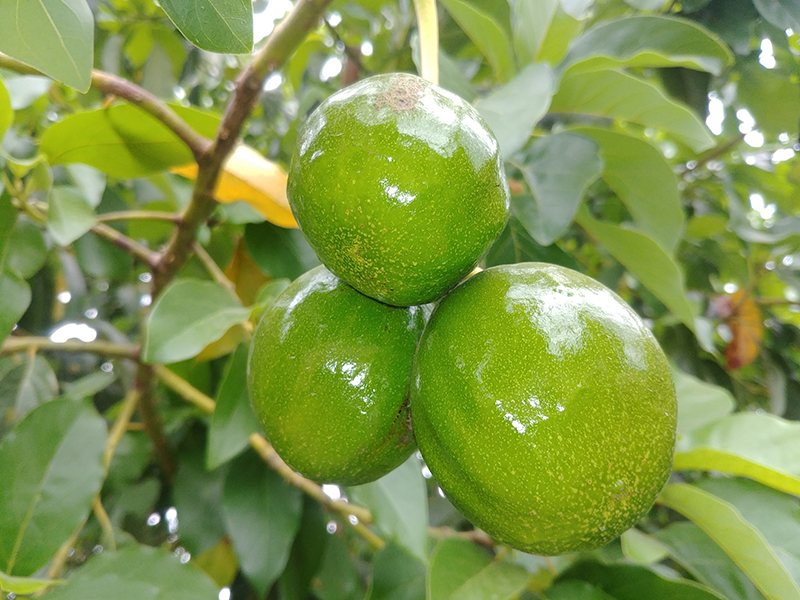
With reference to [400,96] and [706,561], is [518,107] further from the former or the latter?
[706,561]

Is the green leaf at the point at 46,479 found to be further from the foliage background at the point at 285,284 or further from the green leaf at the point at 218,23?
the green leaf at the point at 218,23

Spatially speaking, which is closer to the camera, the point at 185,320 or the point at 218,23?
the point at 218,23

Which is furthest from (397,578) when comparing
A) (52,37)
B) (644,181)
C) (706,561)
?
(52,37)

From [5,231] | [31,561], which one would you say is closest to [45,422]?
[31,561]

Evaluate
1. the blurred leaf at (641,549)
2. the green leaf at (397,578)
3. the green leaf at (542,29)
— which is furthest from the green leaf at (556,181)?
the green leaf at (397,578)

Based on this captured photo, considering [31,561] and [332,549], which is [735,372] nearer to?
[332,549]

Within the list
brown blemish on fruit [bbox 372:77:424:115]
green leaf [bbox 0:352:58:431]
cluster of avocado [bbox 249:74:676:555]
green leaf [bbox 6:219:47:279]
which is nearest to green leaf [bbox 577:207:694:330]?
cluster of avocado [bbox 249:74:676:555]
